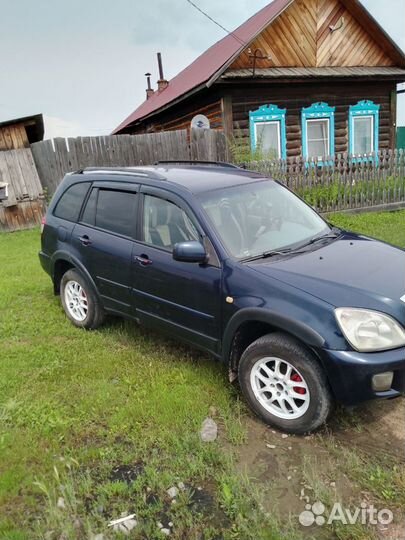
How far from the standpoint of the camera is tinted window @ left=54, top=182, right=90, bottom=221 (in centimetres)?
480

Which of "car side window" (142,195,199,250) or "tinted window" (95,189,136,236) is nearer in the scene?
"car side window" (142,195,199,250)

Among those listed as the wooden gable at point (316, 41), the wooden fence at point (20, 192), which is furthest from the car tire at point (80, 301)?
the wooden gable at point (316, 41)

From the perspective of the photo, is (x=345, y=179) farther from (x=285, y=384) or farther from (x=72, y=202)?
(x=285, y=384)

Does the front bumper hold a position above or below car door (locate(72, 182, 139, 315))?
below

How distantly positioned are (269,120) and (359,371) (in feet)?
40.5

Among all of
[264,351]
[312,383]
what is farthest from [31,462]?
[312,383]

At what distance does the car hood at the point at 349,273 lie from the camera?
110 inches

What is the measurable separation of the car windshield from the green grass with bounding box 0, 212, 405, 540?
1.17 m

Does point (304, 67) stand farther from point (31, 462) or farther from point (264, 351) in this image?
point (31, 462)

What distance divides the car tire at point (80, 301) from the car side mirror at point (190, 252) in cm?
161

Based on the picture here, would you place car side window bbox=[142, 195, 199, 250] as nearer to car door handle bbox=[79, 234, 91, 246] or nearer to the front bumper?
car door handle bbox=[79, 234, 91, 246]

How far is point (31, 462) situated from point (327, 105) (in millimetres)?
14382

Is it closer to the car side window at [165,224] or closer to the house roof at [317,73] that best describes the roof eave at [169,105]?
the house roof at [317,73]

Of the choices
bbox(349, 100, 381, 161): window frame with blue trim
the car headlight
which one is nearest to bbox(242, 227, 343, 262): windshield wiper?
the car headlight
